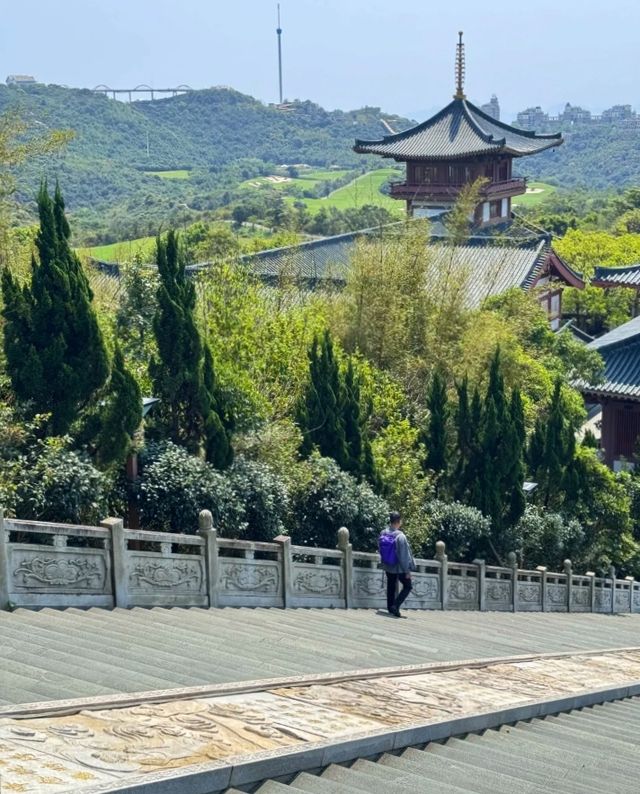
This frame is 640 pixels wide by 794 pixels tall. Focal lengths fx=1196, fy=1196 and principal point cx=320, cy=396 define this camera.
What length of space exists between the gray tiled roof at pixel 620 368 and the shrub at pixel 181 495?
1408 centimetres

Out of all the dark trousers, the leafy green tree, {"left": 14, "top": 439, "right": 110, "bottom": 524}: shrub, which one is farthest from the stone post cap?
the leafy green tree

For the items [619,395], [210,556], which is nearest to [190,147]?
[619,395]

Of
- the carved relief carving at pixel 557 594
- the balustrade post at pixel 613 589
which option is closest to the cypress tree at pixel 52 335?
the carved relief carving at pixel 557 594

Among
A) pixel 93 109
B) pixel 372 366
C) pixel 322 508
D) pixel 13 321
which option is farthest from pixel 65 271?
pixel 93 109

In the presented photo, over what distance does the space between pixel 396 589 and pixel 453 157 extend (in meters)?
37.2

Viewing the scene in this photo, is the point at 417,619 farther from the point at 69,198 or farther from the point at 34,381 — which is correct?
the point at 69,198

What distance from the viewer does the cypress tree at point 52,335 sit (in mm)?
11359

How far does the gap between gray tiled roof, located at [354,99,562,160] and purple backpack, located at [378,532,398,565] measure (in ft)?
122

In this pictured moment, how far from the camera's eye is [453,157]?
47.3 meters

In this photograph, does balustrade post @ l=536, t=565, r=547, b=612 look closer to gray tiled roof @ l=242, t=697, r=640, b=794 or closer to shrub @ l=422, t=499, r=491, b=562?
shrub @ l=422, t=499, r=491, b=562

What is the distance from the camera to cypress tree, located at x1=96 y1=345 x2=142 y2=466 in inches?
449

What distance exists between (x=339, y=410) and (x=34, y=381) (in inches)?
183

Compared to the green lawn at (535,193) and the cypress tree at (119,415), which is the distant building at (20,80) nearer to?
the green lawn at (535,193)

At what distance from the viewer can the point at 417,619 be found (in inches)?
491
